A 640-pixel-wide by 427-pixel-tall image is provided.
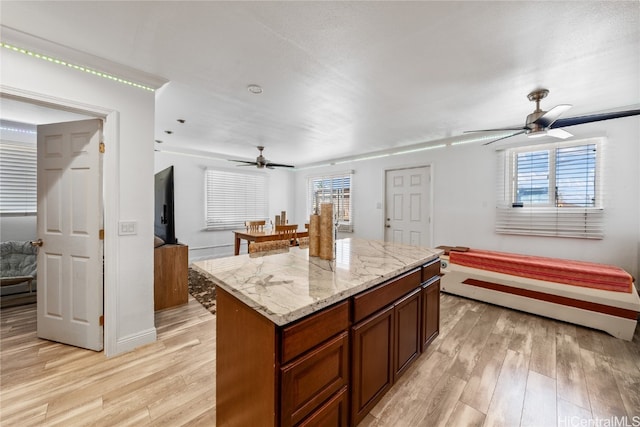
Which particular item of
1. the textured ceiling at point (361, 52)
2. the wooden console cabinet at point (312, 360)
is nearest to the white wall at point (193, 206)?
the textured ceiling at point (361, 52)

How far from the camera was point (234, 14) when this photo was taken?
61.3 inches

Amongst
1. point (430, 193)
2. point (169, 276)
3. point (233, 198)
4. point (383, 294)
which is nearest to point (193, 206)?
point (233, 198)

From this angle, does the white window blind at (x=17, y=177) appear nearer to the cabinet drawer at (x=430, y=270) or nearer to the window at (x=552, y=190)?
the cabinet drawer at (x=430, y=270)

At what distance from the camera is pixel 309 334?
1101 mm

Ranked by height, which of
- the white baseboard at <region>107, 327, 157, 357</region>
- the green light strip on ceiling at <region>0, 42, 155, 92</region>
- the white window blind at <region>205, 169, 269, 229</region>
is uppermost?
the green light strip on ceiling at <region>0, 42, 155, 92</region>

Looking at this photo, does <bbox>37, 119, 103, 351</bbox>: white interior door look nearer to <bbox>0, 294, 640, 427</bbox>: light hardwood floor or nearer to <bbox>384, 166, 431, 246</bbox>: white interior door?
<bbox>0, 294, 640, 427</bbox>: light hardwood floor

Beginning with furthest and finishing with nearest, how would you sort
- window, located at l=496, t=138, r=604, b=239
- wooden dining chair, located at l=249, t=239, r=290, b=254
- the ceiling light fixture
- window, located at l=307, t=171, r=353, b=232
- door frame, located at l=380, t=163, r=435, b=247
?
window, located at l=307, t=171, r=353, b=232 → door frame, located at l=380, t=163, r=435, b=247 → window, located at l=496, t=138, r=604, b=239 → the ceiling light fixture → wooden dining chair, located at l=249, t=239, r=290, b=254

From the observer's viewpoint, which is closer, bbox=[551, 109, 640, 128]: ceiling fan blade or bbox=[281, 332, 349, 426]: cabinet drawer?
bbox=[281, 332, 349, 426]: cabinet drawer

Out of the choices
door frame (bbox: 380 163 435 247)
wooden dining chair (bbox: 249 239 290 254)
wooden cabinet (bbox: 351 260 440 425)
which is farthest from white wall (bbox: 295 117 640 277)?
wooden dining chair (bbox: 249 239 290 254)

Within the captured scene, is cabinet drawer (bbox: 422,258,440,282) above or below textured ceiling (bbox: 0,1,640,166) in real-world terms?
below

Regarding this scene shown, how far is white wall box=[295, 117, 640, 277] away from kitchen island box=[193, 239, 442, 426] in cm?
302

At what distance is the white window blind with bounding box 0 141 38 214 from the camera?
3.36 meters

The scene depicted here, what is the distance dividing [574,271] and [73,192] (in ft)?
17.1

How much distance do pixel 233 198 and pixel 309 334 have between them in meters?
5.56
